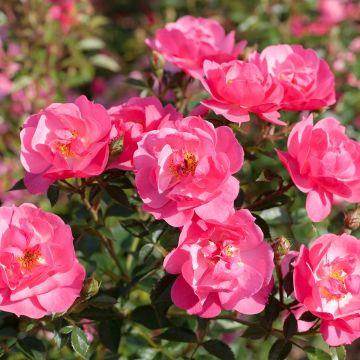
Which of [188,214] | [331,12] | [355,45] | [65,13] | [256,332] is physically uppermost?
[188,214]

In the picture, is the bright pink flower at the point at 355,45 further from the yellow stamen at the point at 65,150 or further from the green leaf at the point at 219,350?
the yellow stamen at the point at 65,150

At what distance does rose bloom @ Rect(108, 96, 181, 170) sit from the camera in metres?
1.24

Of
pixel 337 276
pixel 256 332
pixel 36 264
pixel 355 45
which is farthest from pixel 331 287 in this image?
pixel 355 45

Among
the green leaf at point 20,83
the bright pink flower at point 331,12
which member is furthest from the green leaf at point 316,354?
the bright pink flower at point 331,12

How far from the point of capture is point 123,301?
1544 millimetres

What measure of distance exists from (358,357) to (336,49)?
1.46m

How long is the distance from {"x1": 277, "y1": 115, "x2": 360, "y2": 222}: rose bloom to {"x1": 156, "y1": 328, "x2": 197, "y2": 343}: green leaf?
0.40 metres

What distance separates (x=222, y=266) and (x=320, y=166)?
26cm

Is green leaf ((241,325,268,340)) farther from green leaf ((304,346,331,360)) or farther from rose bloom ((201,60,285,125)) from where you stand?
rose bloom ((201,60,285,125))

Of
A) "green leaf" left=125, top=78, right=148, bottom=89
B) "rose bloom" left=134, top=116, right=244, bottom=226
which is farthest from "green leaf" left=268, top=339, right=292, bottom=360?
"green leaf" left=125, top=78, right=148, bottom=89

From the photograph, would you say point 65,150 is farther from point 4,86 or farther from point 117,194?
point 4,86

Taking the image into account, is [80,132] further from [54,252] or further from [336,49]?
[336,49]

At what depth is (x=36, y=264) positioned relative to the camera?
117cm

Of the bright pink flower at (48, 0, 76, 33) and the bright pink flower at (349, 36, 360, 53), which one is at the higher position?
the bright pink flower at (48, 0, 76, 33)
